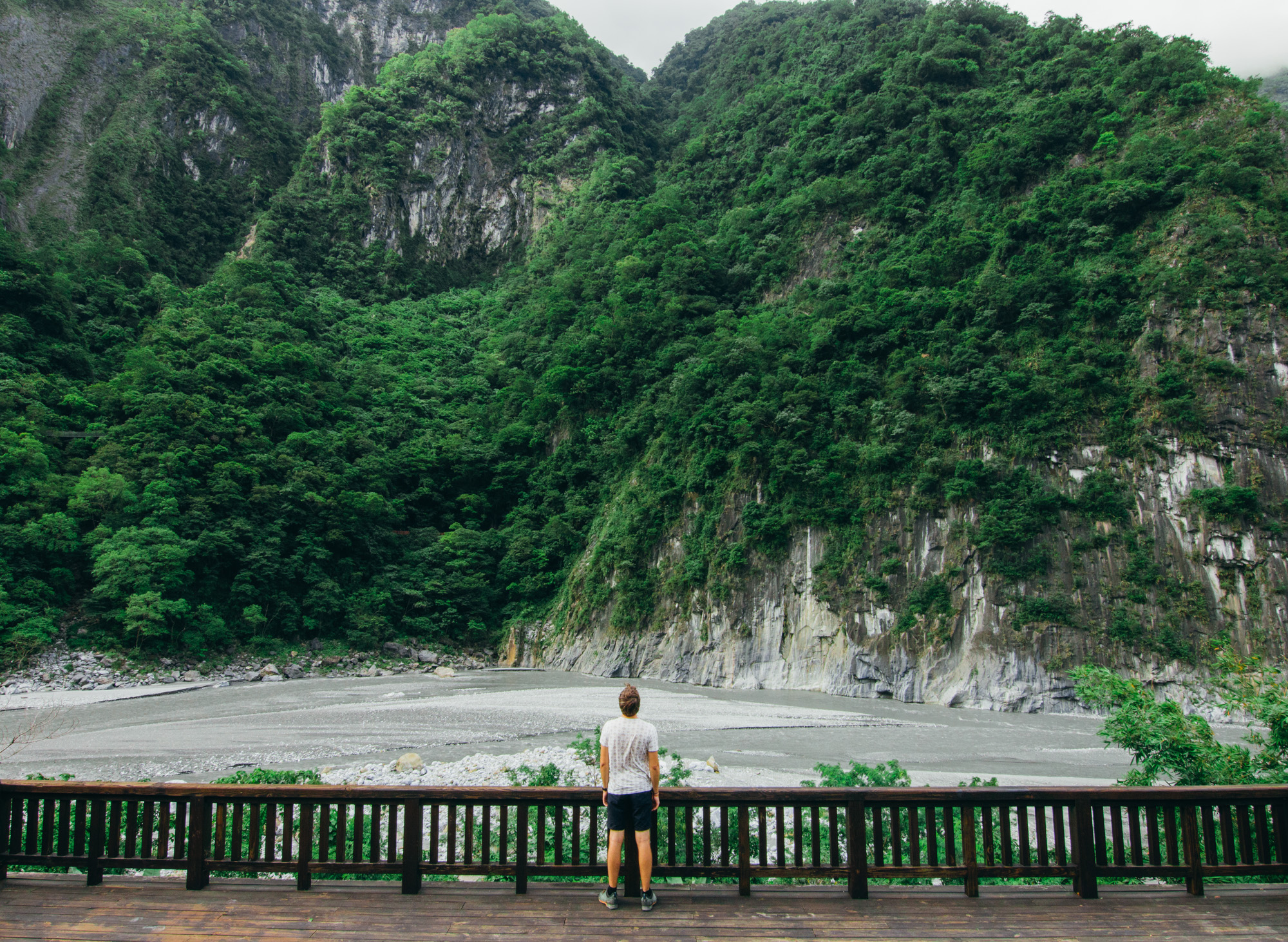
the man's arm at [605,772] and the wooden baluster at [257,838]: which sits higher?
the man's arm at [605,772]

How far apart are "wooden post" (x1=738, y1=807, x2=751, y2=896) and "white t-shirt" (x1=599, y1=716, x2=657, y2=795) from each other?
2.23ft

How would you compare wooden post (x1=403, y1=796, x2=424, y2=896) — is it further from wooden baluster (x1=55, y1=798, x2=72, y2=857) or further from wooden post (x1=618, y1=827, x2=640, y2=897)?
wooden baluster (x1=55, y1=798, x2=72, y2=857)

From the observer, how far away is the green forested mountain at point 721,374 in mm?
30719

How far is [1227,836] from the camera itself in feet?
17.1

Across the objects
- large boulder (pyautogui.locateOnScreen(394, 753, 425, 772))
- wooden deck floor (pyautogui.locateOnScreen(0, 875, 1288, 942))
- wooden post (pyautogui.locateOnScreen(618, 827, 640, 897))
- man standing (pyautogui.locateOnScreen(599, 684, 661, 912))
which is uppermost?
man standing (pyautogui.locateOnScreen(599, 684, 661, 912))

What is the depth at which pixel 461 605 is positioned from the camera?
4500 cm

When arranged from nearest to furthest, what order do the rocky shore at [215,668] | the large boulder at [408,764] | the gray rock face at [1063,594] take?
the large boulder at [408,764] < the gray rock face at [1063,594] < the rocky shore at [215,668]

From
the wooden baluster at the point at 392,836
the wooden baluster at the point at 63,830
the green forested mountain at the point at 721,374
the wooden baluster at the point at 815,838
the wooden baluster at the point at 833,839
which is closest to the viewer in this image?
the wooden baluster at the point at 815,838

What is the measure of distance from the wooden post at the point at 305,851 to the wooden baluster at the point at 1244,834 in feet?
22.2

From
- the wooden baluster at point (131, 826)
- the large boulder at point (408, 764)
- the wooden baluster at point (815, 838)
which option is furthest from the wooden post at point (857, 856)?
the large boulder at point (408, 764)

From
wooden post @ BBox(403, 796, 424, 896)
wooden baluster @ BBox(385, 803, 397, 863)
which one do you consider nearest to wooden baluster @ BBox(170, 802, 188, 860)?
wooden baluster @ BBox(385, 803, 397, 863)

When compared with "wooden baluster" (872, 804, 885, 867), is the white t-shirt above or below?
above

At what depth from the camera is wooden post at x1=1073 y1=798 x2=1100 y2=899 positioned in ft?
16.7

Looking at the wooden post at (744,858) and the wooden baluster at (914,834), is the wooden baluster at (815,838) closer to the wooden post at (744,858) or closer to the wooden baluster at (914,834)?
the wooden post at (744,858)
